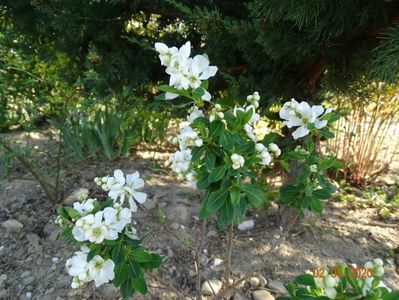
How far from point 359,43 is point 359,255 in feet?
4.03

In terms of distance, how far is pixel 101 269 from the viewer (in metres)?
1.04

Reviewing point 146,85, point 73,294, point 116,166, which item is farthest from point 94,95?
point 73,294

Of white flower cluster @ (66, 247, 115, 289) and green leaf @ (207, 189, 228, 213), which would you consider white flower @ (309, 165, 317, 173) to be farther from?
white flower cluster @ (66, 247, 115, 289)

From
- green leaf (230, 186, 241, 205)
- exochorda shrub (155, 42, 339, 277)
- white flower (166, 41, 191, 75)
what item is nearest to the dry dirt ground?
exochorda shrub (155, 42, 339, 277)

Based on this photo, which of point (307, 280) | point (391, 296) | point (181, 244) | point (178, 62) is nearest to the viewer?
point (391, 296)

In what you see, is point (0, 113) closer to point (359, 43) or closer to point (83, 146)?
point (83, 146)

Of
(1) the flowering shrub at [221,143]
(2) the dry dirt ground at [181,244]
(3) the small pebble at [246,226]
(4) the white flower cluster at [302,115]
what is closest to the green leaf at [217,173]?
(1) the flowering shrub at [221,143]

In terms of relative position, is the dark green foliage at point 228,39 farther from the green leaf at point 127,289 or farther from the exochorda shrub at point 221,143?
the green leaf at point 127,289

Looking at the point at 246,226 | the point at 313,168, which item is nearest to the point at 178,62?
the point at 313,168

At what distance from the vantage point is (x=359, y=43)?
65.7 inches

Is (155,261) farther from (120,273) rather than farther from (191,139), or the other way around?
(191,139)

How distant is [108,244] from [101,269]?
0.22 feet

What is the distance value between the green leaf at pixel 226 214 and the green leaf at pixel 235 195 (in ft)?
0.17

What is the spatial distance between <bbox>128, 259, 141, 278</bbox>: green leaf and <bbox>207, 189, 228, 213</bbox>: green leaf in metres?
0.28
